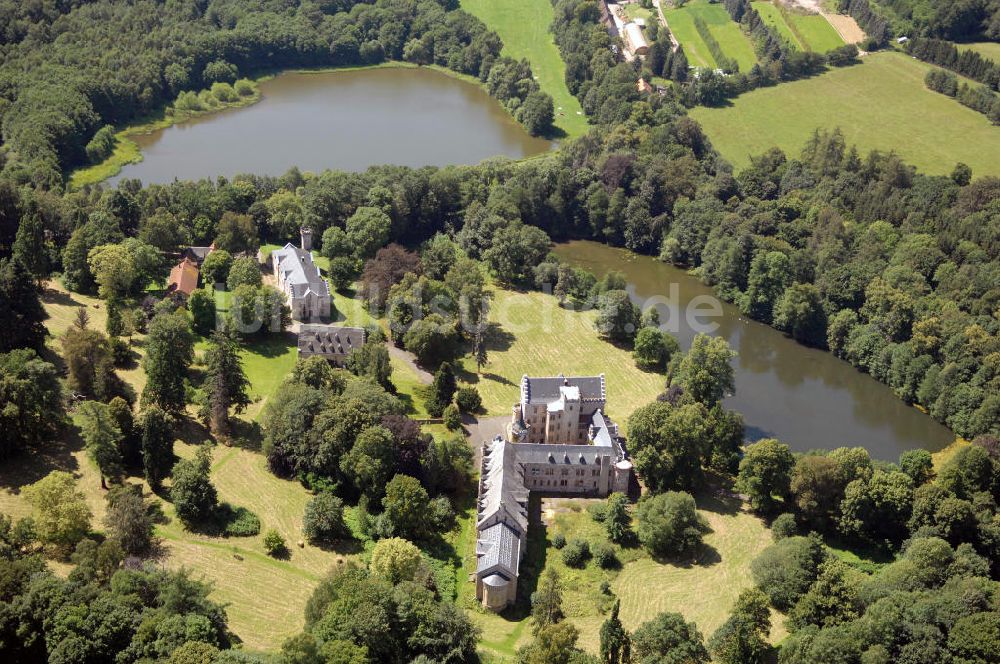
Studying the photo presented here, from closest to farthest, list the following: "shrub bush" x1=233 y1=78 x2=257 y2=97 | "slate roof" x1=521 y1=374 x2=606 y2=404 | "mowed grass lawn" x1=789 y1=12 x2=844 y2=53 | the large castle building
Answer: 1. the large castle building
2. "slate roof" x1=521 y1=374 x2=606 y2=404
3. "shrub bush" x1=233 y1=78 x2=257 y2=97
4. "mowed grass lawn" x1=789 y1=12 x2=844 y2=53

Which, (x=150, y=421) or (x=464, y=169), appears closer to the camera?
(x=150, y=421)

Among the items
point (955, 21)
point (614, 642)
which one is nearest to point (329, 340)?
point (614, 642)

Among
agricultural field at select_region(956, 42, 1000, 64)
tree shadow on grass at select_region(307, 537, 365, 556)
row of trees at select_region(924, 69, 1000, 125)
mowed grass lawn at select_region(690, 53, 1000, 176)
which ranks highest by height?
agricultural field at select_region(956, 42, 1000, 64)

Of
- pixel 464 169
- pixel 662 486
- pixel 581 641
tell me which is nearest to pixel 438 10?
pixel 464 169

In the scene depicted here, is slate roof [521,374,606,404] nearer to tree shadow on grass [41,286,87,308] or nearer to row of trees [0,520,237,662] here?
row of trees [0,520,237,662]

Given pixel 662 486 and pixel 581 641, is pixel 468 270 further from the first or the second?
pixel 581 641

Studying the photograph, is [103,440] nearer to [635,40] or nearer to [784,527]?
[784,527]

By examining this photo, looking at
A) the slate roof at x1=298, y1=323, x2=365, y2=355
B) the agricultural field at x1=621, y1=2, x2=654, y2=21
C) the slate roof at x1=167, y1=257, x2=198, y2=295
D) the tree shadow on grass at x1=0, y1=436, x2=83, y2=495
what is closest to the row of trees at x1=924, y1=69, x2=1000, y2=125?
the agricultural field at x1=621, y1=2, x2=654, y2=21
